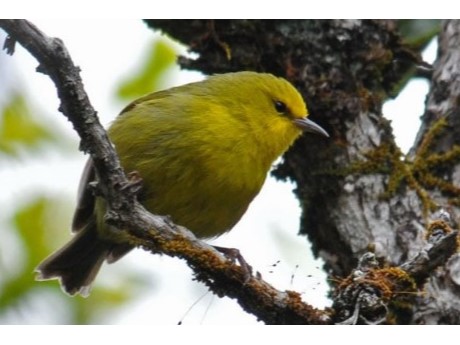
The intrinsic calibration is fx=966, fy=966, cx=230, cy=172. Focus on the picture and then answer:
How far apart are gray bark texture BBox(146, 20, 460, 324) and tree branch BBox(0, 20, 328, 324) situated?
1.99 ft

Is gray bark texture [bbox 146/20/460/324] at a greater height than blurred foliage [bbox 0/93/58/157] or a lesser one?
greater

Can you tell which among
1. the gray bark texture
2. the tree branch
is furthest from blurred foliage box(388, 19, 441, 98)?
the tree branch

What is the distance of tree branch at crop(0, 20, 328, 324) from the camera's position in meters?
3.83

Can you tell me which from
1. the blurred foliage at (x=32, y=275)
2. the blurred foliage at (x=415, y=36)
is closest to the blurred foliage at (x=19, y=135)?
the blurred foliage at (x=32, y=275)

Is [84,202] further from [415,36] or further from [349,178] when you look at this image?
[415,36]

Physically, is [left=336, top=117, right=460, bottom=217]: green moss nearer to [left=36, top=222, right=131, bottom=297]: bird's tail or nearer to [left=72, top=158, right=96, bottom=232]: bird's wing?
[left=72, top=158, right=96, bottom=232]: bird's wing

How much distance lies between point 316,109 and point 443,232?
1.54m

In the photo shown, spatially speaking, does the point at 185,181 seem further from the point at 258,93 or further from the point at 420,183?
the point at 420,183

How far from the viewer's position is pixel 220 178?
5.08 m

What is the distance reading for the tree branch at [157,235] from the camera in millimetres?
3826

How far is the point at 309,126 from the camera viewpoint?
17.4 ft

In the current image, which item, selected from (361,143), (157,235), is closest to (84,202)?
(157,235)

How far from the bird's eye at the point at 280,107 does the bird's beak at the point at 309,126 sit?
18cm

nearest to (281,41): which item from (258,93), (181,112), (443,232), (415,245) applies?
(258,93)
